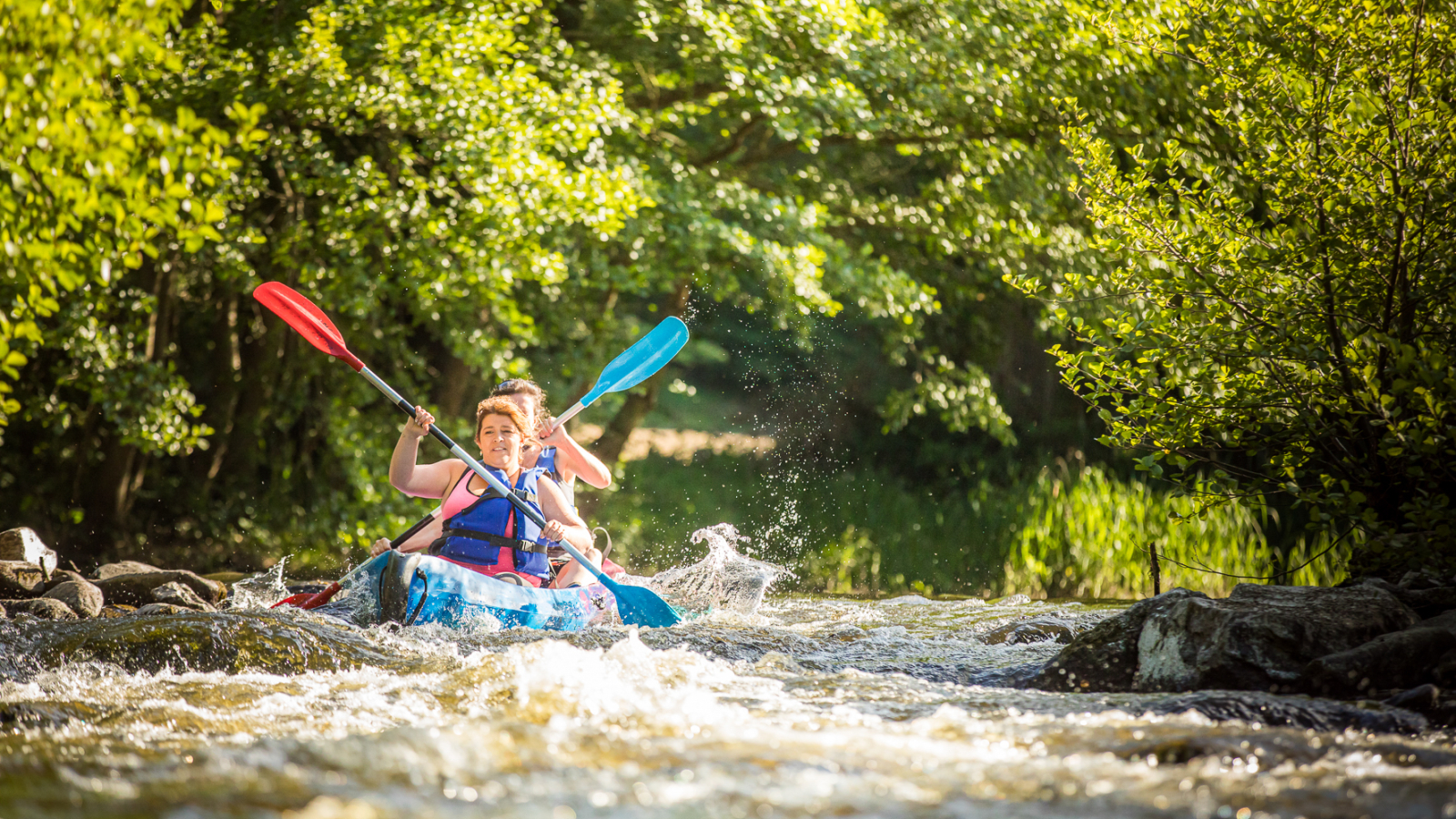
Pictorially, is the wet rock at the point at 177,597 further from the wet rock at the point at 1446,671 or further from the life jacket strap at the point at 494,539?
the wet rock at the point at 1446,671

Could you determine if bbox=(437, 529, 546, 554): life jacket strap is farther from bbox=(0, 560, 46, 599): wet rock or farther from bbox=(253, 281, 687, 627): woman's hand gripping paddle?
bbox=(0, 560, 46, 599): wet rock

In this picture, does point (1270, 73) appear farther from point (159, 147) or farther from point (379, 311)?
point (379, 311)

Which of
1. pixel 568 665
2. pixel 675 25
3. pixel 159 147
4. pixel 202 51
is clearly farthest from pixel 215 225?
pixel 568 665

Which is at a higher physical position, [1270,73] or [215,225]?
[1270,73]

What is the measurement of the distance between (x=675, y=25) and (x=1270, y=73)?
4.68 metres

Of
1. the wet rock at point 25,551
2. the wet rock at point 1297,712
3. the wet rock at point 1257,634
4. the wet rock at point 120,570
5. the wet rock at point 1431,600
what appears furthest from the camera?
the wet rock at point 120,570

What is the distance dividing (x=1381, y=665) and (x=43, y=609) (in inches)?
190

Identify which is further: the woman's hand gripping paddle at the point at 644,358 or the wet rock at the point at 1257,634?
the woman's hand gripping paddle at the point at 644,358

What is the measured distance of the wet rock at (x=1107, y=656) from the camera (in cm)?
324

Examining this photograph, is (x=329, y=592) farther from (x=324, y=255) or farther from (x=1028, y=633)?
(x=324, y=255)

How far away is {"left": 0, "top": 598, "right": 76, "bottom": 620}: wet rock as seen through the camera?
4.40 m

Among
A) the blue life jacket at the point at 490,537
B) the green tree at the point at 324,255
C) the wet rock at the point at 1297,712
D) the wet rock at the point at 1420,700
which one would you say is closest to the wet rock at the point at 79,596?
the blue life jacket at the point at 490,537

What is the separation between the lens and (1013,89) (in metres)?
7.29

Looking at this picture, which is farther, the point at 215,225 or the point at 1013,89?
the point at 1013,89
